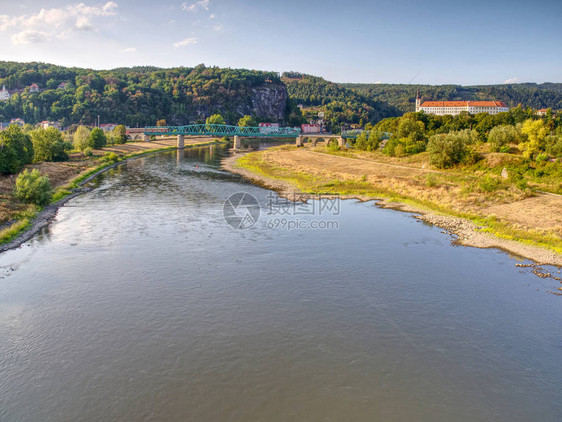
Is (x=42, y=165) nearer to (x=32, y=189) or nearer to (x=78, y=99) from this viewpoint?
(x=32, y=189)

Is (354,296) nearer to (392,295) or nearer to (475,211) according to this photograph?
(392,295)

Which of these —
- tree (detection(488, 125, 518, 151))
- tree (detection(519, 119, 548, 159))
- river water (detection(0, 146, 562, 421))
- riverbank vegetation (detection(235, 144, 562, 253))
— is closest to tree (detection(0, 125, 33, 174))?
river water (detection(0, 146, 562, 421))

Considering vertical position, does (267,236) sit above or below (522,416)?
above

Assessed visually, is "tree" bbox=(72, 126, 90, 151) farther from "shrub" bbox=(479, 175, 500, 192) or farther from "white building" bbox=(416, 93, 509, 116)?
"white building" bbox=(416, 93, 509, 116)

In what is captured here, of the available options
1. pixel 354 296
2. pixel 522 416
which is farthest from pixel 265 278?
pixel 522 416

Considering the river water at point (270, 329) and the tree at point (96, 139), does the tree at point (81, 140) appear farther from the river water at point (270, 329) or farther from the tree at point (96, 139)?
the river water at point (270, 329)

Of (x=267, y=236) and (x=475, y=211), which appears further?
(x=475, y=211)
